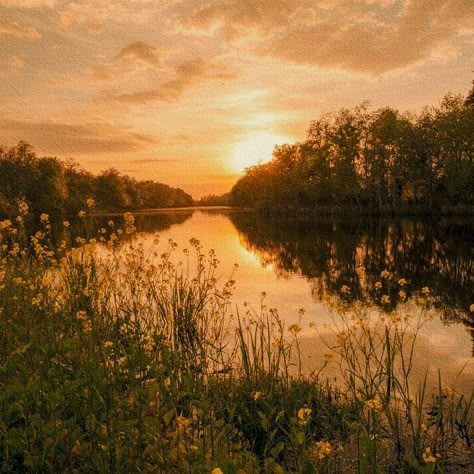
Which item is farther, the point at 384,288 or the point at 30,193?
the point at 30,193

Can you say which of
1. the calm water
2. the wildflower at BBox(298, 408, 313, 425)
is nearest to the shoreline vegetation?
the wildflower at BBox(298, 408, 313, 425)

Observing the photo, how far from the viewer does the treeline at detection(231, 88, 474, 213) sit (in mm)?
64500

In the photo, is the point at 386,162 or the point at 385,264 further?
the point at 386,162

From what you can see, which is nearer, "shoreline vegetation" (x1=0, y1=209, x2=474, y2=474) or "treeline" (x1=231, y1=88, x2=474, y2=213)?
"shoreline vegetation" (x1=0, y1=209, x2=474, y2=474)

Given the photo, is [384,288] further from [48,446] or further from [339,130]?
[339,130]

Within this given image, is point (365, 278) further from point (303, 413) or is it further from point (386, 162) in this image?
point (386, 162)

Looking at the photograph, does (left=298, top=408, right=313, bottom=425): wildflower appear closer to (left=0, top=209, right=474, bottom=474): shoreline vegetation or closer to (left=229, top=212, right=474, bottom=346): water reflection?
(left=0, top=209, right=474, bottom=474): shoreline vegetation

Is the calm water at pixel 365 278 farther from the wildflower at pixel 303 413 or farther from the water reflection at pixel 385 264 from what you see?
the wildflower at pixel 303 413

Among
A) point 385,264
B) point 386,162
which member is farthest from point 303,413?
point 386,162

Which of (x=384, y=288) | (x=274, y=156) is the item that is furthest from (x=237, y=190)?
(x=384, y=288)

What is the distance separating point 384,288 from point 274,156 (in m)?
89.3

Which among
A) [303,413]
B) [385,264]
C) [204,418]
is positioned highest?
[303,413]

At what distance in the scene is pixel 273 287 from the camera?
62.3ft

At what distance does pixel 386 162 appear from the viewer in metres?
78.1
